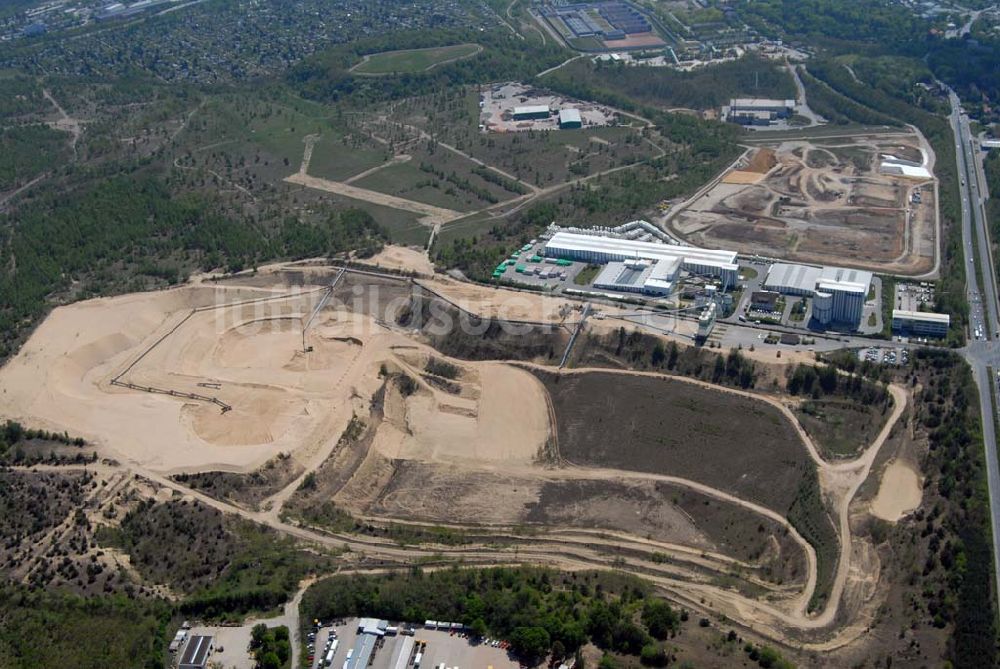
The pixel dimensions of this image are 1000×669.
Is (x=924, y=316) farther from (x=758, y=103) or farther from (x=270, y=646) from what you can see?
(x=758, y=103)

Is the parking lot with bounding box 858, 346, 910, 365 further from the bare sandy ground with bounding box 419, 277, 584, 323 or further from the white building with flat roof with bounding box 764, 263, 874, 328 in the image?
the bare sandy ground with bounding box 419, 277, 584, 323

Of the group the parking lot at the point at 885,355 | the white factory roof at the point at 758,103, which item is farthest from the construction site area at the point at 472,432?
the white factory roof at the point at 758,103

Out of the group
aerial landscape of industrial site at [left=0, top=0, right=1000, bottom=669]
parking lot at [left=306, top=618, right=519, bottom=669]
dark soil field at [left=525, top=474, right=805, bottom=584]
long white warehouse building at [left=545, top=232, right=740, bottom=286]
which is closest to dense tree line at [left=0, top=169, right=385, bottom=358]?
aerial landscape of industrial site at [left=0, top=0, right=1000, bottom=669]

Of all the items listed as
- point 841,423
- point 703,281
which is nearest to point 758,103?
point 703,281

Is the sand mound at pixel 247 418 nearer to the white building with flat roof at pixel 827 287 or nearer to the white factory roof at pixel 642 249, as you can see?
the white factory roof at pixel 642 249

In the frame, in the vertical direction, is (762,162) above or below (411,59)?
below
